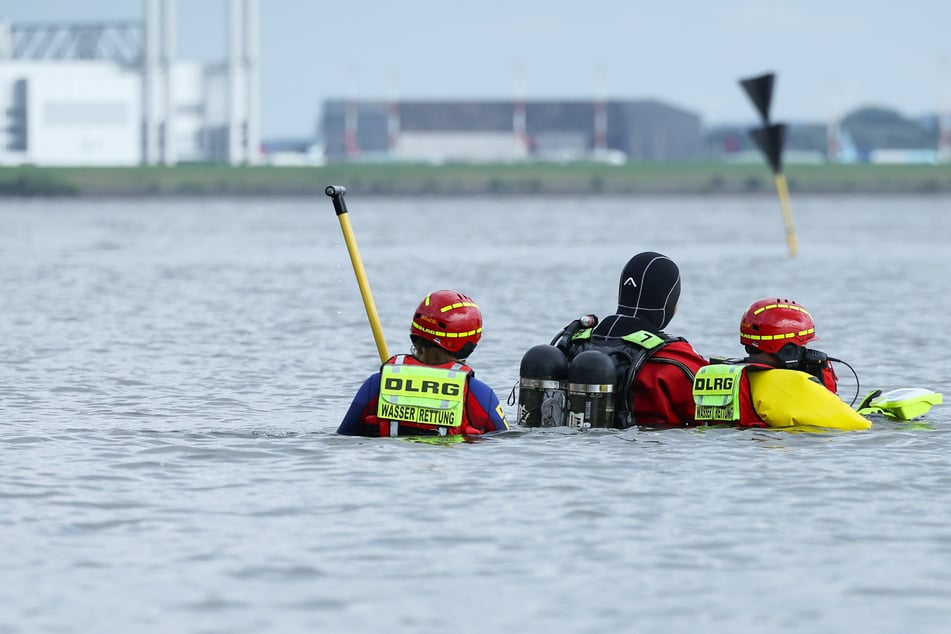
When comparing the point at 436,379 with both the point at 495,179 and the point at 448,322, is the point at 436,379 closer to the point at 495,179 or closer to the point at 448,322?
the point at 448,322

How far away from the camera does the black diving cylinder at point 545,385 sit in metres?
13.0

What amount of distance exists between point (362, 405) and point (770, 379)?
2913 mm

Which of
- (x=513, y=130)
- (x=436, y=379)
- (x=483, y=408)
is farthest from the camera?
(x=513, y=130)

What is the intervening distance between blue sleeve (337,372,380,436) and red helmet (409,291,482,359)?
1.73 ft

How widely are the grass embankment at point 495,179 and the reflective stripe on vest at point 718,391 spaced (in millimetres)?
103939

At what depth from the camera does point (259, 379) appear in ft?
63.5

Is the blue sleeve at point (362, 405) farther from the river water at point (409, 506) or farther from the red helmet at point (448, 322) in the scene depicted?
the red helmet at point (448, 322)

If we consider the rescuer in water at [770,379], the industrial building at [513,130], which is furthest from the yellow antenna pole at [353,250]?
the industrial building at [513,130]

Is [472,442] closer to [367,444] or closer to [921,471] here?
[367,444]

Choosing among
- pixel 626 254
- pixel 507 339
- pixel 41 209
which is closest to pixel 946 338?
pixel 507 339

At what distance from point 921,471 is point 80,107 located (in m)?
127

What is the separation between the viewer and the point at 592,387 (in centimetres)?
1273

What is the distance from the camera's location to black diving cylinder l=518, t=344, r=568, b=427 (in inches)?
510

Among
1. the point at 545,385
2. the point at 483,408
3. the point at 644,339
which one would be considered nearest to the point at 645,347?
the point at 644,339
